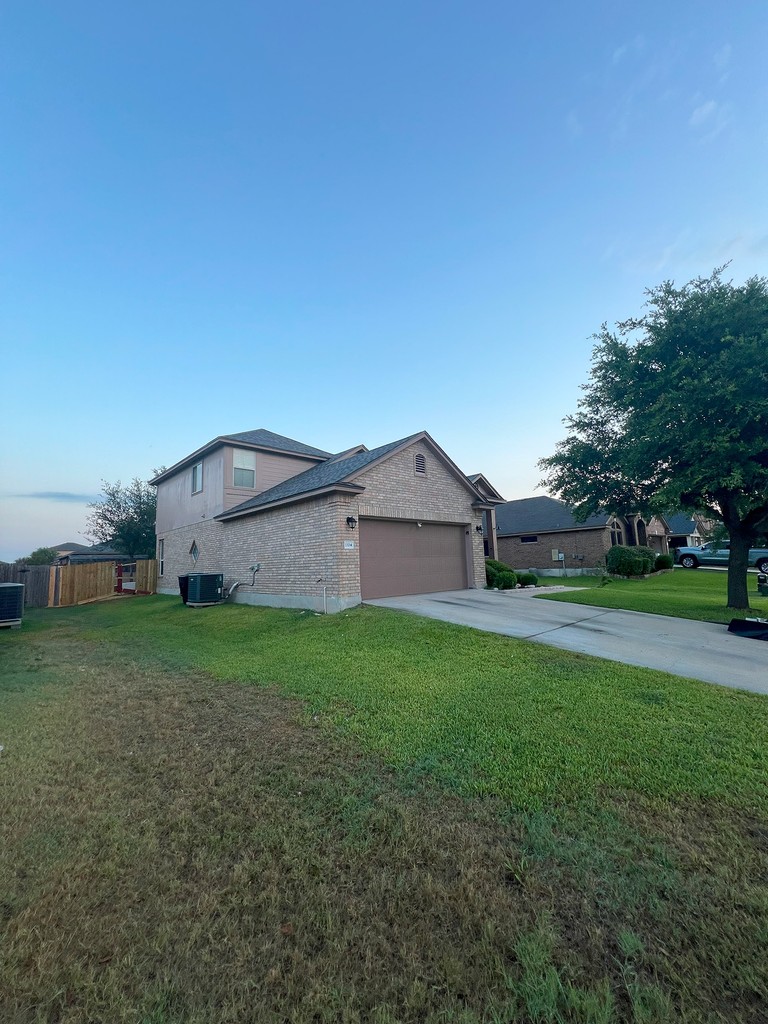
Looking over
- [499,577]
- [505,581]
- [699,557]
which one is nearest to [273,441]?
[499,577]

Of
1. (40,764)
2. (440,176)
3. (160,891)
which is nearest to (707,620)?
(160,891)

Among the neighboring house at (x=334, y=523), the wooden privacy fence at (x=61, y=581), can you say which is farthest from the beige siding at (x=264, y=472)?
the wooden privacy fence at (x=61, y=581)

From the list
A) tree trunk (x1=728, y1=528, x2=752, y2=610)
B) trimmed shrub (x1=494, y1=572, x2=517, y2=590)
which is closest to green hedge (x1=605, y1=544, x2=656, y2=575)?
trimmed shrub (x1=494, y1=572, x2=517, y2=590)

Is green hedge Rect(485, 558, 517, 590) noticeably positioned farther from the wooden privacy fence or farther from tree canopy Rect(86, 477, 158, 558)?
tree canopy Rect(86, 477, 158, 558)

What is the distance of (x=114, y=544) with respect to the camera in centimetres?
2961

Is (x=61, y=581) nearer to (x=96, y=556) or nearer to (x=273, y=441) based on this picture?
(x=273, y=441)

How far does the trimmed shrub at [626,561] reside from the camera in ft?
75.4

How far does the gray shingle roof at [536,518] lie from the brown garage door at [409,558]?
1290 cm

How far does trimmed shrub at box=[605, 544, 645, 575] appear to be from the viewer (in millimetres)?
22969

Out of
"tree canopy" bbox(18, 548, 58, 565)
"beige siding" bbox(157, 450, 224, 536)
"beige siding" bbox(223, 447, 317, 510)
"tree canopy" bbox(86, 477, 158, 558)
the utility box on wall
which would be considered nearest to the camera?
the utility box on wall

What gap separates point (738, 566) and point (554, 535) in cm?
1572

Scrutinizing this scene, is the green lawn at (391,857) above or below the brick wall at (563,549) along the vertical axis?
below

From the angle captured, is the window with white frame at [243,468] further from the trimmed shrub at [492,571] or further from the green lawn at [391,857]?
the green lawn at [391,857]

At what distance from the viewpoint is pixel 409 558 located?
12781 mm
